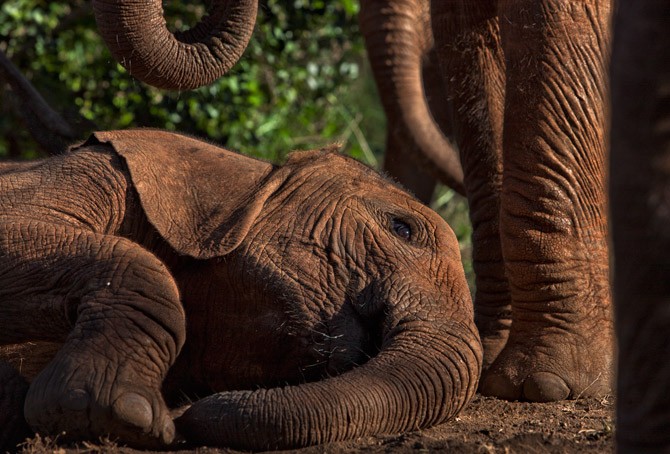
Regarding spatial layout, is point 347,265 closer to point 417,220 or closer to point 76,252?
point 417,220

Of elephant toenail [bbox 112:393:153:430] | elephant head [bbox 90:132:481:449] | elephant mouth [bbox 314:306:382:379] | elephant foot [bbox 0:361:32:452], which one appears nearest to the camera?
elephant toenail [bbox 112:393:153:430]

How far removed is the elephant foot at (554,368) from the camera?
3947 millimetres

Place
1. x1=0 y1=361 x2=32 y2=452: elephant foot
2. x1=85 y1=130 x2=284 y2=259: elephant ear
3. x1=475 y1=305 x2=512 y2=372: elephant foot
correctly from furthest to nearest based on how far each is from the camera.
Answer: x1=475 y1=305 x2=512 y2=372: elephant foot → x1=85 y1=130 x2=284 y2=259: elephant ear → x1=0 y1=361 x2=32 y2=452: elephant foot

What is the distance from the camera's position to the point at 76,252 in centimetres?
333

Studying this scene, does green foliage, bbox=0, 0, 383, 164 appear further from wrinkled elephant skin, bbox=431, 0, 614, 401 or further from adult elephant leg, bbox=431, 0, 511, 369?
wrinkled elephant skin, bbox=431, 0, 614, 401

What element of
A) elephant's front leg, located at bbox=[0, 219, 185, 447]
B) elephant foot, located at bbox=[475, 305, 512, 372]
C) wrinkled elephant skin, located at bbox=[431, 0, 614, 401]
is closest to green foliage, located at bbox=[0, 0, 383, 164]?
elephant foot, located at bbox=[475, 305, 512, 372]

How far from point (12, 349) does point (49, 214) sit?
0.45 meters

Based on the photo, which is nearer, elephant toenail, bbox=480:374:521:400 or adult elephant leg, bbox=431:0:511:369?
elephant toenail, bbox=480:374:521:400

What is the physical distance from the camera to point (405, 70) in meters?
6.38

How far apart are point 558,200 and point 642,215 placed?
2265mm

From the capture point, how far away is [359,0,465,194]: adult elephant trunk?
6.32m

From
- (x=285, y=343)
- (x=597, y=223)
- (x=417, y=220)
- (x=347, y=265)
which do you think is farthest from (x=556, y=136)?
(x=285, y=343)

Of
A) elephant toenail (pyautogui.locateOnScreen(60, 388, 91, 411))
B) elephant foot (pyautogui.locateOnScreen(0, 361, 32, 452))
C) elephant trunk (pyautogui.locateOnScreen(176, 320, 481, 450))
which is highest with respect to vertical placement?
elephant trunk (pyautogui.locateOnScreen(176, 320, 481, 450))

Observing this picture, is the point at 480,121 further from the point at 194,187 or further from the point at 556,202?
the point at 194,187
